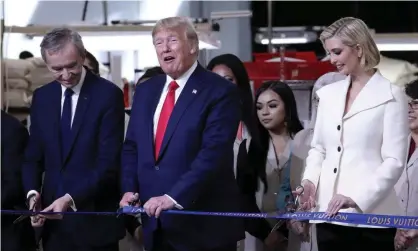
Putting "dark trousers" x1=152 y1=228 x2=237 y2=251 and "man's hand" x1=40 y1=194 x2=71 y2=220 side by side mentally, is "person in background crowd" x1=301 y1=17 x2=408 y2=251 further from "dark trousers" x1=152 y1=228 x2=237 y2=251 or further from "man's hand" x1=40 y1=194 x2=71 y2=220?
"man's hand" x1=40 y1=194 x2=71 y2=220

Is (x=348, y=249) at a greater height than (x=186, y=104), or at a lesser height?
lesser

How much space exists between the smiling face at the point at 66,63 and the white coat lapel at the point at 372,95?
108 cm

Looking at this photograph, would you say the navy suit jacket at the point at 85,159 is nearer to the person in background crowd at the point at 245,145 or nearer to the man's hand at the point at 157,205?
the man's hand at the point at 157,205

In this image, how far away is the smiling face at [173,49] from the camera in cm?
323

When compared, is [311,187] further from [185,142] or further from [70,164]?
[70,164]

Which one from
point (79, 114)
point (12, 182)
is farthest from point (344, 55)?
point (12, 182)

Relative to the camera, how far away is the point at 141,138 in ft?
10.7

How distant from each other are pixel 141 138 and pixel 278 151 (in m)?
1.08

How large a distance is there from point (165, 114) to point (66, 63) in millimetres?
490

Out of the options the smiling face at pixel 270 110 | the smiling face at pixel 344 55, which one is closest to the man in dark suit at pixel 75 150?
the smiling face at pixel 270 110

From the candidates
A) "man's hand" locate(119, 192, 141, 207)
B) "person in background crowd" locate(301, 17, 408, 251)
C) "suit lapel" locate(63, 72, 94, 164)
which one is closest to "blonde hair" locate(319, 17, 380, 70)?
"person in background crowd" locate(301, 17, 408, 251)

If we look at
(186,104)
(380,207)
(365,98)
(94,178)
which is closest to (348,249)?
(380,207)

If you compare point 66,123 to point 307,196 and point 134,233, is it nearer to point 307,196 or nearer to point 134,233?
point 134,233

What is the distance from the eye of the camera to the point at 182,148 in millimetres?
3195
